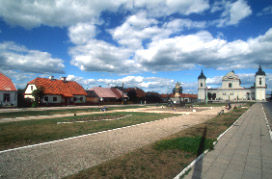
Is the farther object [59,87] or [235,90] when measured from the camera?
[235,90]

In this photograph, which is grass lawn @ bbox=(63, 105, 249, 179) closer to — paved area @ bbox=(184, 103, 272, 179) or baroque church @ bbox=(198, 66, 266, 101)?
paved area @ bbox=(184, 103, 272, 179)

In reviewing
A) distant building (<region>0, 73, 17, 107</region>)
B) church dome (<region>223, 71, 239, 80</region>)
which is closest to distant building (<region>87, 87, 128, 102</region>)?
distant building (<region>0, 73, 17, 107</region>)

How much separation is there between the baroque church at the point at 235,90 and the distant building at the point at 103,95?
43374 mm

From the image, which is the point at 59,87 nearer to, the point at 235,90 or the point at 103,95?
the point at 103,95

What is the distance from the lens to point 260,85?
8144cm

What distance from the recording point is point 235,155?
228 inches

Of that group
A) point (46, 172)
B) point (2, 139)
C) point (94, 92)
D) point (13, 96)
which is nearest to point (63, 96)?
point (13, 96)

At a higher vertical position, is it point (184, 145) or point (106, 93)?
point (106, 93)

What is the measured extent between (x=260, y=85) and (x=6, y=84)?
93.7m

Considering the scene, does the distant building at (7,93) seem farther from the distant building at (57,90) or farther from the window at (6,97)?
the distant building at (57,90)

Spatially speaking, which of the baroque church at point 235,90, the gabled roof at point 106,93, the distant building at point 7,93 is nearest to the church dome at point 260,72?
the baroque church at point 235,90

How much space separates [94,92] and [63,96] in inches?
614

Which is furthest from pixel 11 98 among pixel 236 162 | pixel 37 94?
pixel 236 162

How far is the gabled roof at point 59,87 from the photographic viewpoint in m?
40.3
